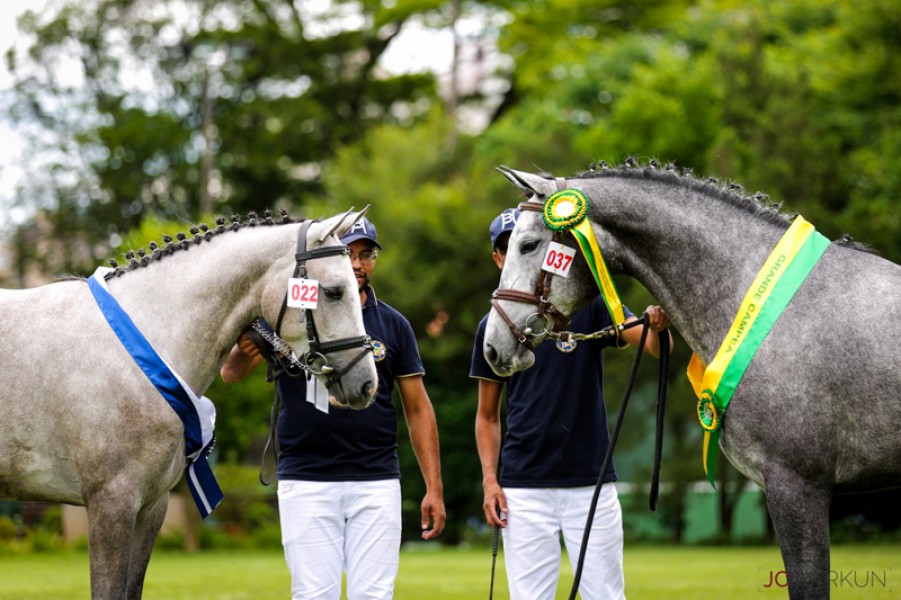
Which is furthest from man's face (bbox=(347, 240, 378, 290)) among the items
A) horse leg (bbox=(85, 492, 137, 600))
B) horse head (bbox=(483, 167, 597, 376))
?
horse leg (bbox=(85, 492, 137, 600))

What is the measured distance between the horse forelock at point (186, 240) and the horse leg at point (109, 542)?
1200mm

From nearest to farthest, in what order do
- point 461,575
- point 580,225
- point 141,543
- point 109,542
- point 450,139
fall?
point 109,542 < point 580,225 < point 141,543 < point 461,575 < point 450,139

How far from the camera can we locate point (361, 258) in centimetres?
586

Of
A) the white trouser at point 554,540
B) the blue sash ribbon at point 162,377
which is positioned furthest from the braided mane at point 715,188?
the blue sash ribbon at point 162,377

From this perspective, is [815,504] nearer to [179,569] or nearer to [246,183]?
[179,569]

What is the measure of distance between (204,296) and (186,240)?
14.2 inches

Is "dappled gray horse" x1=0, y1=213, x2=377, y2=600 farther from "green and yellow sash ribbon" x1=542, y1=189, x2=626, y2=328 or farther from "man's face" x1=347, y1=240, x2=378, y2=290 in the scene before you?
"green and yellow sash ribbon" x1=542, y1=189, x2=626, y2=328

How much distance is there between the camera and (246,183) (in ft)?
114

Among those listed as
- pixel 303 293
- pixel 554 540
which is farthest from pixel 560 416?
pixel 303 293

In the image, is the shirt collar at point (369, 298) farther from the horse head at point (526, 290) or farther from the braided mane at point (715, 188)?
the braided mane at point (715, 188)

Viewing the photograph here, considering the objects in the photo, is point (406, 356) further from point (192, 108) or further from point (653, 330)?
point (192, 108)

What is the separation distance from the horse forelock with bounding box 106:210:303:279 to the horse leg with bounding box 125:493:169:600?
3.89ft

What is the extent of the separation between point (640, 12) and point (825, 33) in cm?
814

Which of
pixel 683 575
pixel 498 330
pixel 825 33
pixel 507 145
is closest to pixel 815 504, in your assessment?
pixel 498 330
